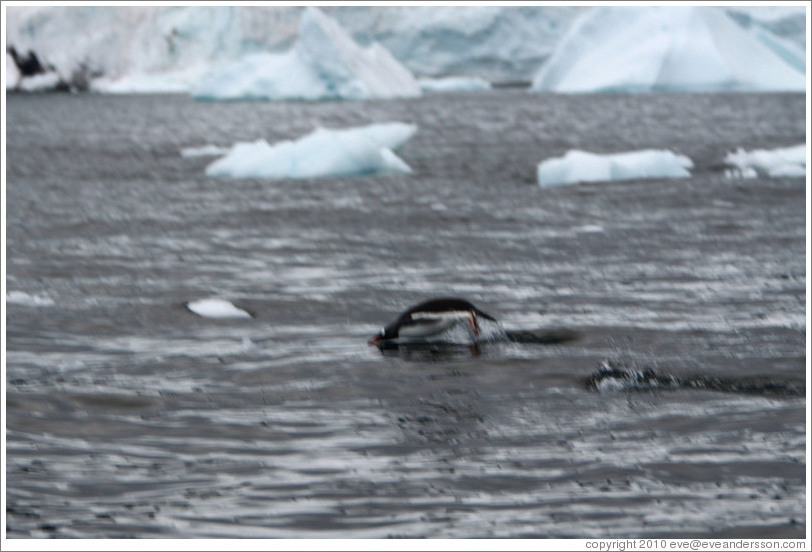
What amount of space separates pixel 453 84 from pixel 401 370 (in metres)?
49.0

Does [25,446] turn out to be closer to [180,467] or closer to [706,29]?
[180,467]

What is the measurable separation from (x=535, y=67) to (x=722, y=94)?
9861mm

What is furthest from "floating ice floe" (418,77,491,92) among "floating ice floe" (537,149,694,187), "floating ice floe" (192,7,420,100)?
"floating ice floe" (537,149,694,187)

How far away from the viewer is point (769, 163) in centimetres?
1719

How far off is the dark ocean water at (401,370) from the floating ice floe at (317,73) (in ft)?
66.2

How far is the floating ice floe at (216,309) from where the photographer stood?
24.0 feet

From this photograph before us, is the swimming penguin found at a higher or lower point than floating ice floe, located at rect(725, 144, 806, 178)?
lower

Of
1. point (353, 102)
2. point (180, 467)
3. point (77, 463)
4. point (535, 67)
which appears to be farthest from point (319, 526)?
point (535, 67)

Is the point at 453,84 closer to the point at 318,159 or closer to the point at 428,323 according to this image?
the point at 318,159

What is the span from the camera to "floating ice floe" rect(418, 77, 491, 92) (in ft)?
175

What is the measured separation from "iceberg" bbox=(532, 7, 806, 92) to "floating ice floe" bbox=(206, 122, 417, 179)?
20.0m

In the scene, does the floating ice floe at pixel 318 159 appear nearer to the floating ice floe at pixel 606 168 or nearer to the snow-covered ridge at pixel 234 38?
the floating ice floe at pixel 606 168

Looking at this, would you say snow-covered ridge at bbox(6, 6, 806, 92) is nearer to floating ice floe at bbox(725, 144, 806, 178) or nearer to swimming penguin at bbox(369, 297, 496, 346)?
floating ice floe at bbox(725, 144, 806, 178)

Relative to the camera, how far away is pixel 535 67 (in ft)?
184
